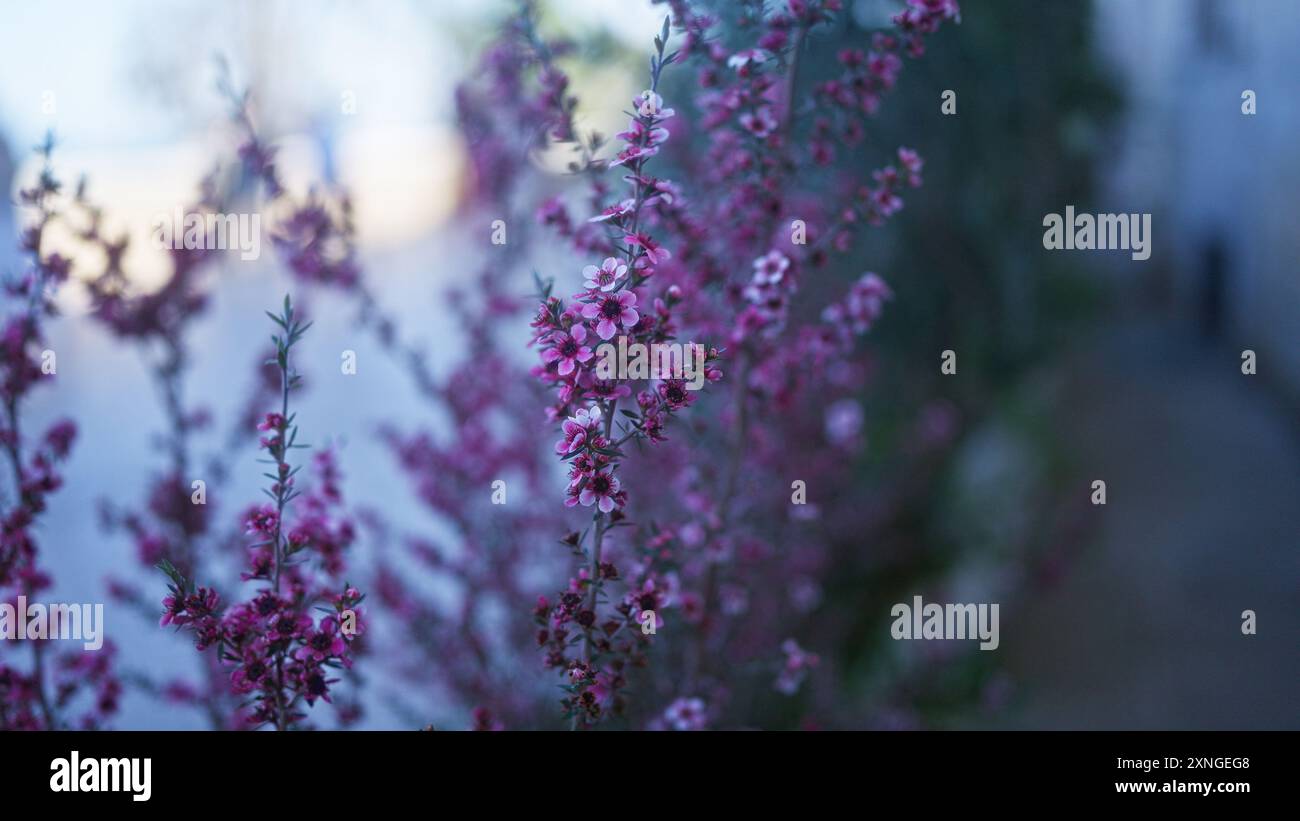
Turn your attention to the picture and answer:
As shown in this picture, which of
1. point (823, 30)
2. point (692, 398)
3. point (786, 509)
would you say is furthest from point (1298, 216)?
point (692, 398)

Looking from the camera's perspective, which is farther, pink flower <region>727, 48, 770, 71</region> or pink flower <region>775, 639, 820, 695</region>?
pink flower <region>775, 639, 820, 695</region>

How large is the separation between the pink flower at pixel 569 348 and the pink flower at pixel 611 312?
0.02 metres

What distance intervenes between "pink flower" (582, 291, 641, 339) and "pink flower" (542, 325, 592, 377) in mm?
21

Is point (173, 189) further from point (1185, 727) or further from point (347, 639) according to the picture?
point (1185, 727)

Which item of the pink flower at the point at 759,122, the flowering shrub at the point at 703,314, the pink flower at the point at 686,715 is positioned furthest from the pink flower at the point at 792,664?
the pink flower at the point at 759,122

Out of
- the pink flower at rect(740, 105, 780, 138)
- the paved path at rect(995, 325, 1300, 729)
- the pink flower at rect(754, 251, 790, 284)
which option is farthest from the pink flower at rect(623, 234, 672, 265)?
the paved path at rect(995, 325, 1300, 729)

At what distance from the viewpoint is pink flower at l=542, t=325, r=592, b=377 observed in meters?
1.16

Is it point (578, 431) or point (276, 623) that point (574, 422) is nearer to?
point (578, 431)

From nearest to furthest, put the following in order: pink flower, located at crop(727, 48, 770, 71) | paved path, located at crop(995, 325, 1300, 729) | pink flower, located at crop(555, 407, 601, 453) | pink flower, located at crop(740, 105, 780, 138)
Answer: pink flower, located at crop(555, 407, 601, 453), pink flower, located at crop(727, 48, 770, 71), pink flower, located at crop(740, 105, 780, 138), paved path, located at crop(995, 325, 1300, 729)

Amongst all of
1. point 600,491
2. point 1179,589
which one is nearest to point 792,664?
point 600,491

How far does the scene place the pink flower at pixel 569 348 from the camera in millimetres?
1156

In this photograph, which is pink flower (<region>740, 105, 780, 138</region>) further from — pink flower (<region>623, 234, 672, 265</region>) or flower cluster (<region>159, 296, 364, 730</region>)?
flower cluster (<region>159, 296, 364, 730</region>)

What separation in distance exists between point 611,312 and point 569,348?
7cm

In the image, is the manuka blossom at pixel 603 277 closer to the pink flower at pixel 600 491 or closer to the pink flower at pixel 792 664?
the pink flower at pixel 600 491
